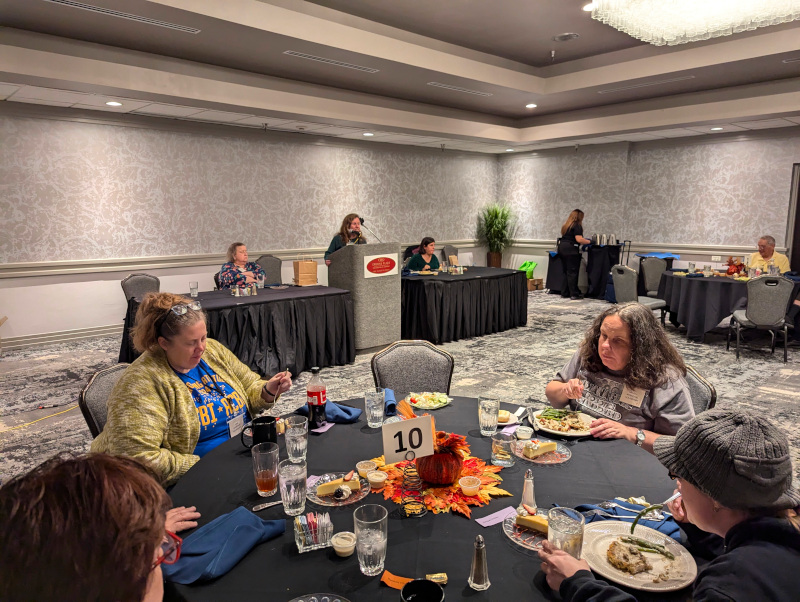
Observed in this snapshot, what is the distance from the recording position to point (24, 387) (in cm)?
490

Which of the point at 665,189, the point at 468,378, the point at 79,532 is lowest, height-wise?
the point at 468,378

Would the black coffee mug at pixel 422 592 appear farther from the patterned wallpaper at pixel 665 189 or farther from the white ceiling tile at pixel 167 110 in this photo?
the patterned wallpaper at pixel 665 189

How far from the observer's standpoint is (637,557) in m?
1.25

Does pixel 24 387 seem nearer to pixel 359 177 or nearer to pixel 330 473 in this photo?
pixel 330 473

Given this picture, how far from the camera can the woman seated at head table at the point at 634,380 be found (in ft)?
6.86

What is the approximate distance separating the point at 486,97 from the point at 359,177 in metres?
2.83

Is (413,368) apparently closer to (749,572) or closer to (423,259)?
(749,572)

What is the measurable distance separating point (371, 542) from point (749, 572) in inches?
29.9

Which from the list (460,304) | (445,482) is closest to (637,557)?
(445,482)

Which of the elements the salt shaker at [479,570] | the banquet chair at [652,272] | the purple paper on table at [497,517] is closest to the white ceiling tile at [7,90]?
the purple paper on table at [497,517]

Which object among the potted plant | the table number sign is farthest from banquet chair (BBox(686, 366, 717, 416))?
the potted plant

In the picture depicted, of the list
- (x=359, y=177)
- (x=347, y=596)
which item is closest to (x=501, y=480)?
(x=347, y=596)

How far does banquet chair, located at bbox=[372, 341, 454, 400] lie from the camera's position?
9.34ft

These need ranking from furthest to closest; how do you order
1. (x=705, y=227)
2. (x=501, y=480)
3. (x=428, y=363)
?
(x=705, y=227) → (x=428, y=363) → (x=501, y=480)
